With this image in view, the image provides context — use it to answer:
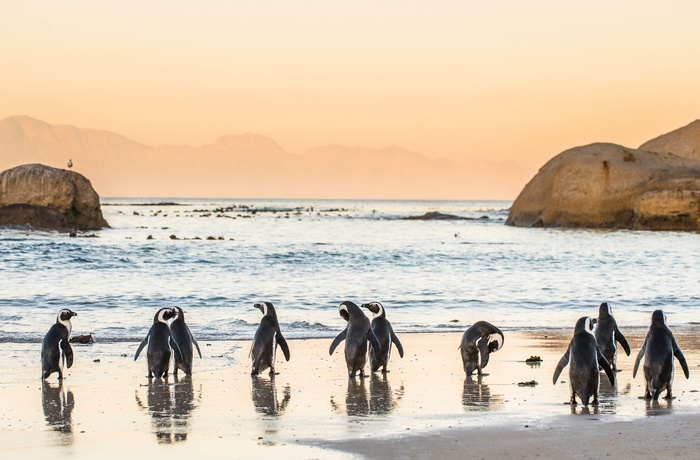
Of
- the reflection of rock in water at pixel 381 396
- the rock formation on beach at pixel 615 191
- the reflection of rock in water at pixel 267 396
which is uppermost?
the rock formation on beach at pixel 615 191

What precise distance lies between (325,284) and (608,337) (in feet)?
42.3

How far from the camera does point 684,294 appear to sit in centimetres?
2156

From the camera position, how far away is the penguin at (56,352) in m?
10.6

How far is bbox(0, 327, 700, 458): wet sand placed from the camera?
7238 mm

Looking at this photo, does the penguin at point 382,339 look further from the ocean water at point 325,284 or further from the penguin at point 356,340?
the ocean water at point 325,284

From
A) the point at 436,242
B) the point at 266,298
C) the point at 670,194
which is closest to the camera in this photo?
the point at 266,298

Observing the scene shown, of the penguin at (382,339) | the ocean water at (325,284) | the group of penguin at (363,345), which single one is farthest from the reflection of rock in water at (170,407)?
the ocean water at (325,284)

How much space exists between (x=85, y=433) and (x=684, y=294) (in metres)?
16.6

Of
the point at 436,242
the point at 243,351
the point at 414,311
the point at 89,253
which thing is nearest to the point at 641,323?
the point at 414,311

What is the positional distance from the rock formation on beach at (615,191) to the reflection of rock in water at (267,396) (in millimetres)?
47438

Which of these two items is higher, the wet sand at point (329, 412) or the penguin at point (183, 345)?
the penguin at point (183, 345)

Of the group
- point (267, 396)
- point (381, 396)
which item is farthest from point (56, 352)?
point (381, 396)

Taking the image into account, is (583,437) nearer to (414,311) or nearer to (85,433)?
(85,433)

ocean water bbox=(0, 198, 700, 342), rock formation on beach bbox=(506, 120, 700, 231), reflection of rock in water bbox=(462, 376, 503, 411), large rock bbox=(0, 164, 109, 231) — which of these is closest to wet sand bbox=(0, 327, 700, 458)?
reflection of rock in water bbox=(462, 376, 503, 411)
